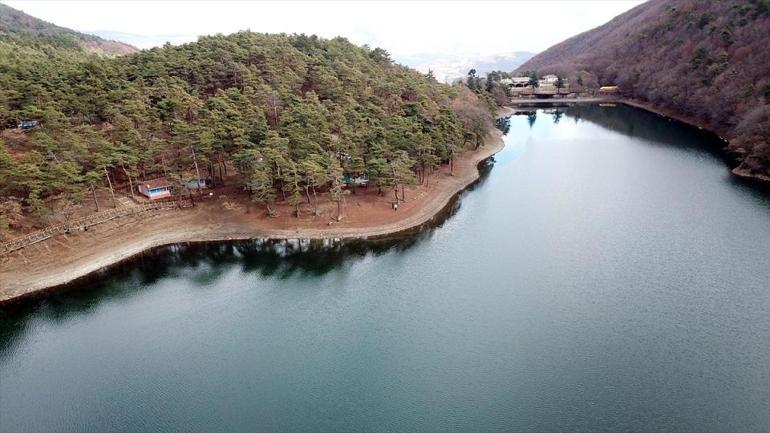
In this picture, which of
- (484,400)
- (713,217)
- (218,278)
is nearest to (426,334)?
(484,400)

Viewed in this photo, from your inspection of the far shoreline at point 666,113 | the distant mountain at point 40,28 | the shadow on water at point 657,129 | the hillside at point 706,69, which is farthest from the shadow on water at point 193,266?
the distant mountain at point 40,28

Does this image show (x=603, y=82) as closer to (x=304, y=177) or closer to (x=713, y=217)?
(x=713, y=217)

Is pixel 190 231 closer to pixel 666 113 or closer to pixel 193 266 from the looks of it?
pixel 193 266

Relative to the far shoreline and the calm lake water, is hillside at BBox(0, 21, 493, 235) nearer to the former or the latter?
the calm lake water

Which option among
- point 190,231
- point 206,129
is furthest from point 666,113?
point 190,231

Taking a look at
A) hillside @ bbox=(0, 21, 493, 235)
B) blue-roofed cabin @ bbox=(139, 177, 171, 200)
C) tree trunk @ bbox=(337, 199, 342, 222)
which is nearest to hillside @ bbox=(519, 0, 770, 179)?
hillside @ bbox=(0, 21, 493, 235)

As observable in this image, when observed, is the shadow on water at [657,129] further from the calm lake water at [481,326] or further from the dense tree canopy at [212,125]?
the dense tree canopy at [212,125]

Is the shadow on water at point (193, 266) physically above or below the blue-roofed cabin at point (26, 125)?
below
